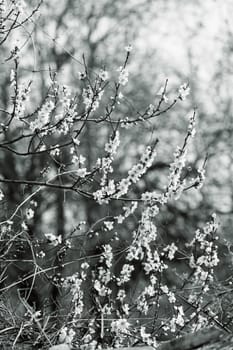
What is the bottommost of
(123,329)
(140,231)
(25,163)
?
(123,329)

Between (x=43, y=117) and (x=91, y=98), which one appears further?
(x=91, y=98)

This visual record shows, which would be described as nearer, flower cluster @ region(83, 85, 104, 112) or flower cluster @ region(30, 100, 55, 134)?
flower cluster @ region(30, 100, 55, 134)

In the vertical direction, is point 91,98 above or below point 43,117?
above

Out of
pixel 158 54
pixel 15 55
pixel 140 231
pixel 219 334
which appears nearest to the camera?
pixel 219 334

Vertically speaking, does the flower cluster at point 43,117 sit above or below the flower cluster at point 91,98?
below

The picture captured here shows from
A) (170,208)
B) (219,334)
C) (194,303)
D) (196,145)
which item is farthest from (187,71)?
(219,334)

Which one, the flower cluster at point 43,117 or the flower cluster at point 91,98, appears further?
the flower cluster at point 91,98

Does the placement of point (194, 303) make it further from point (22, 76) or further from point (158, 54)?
point (158, 54)

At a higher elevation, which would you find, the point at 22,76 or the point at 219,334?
the point at 22,76

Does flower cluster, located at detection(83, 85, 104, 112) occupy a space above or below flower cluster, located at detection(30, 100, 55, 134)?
above

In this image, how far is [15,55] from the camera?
541cm

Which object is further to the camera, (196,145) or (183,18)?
→ (183,18)

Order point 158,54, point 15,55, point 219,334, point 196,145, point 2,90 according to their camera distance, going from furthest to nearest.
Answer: point 158,54, point 196,145, point 2,90, point 15,55, point 219,334

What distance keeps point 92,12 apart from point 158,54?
226cm
